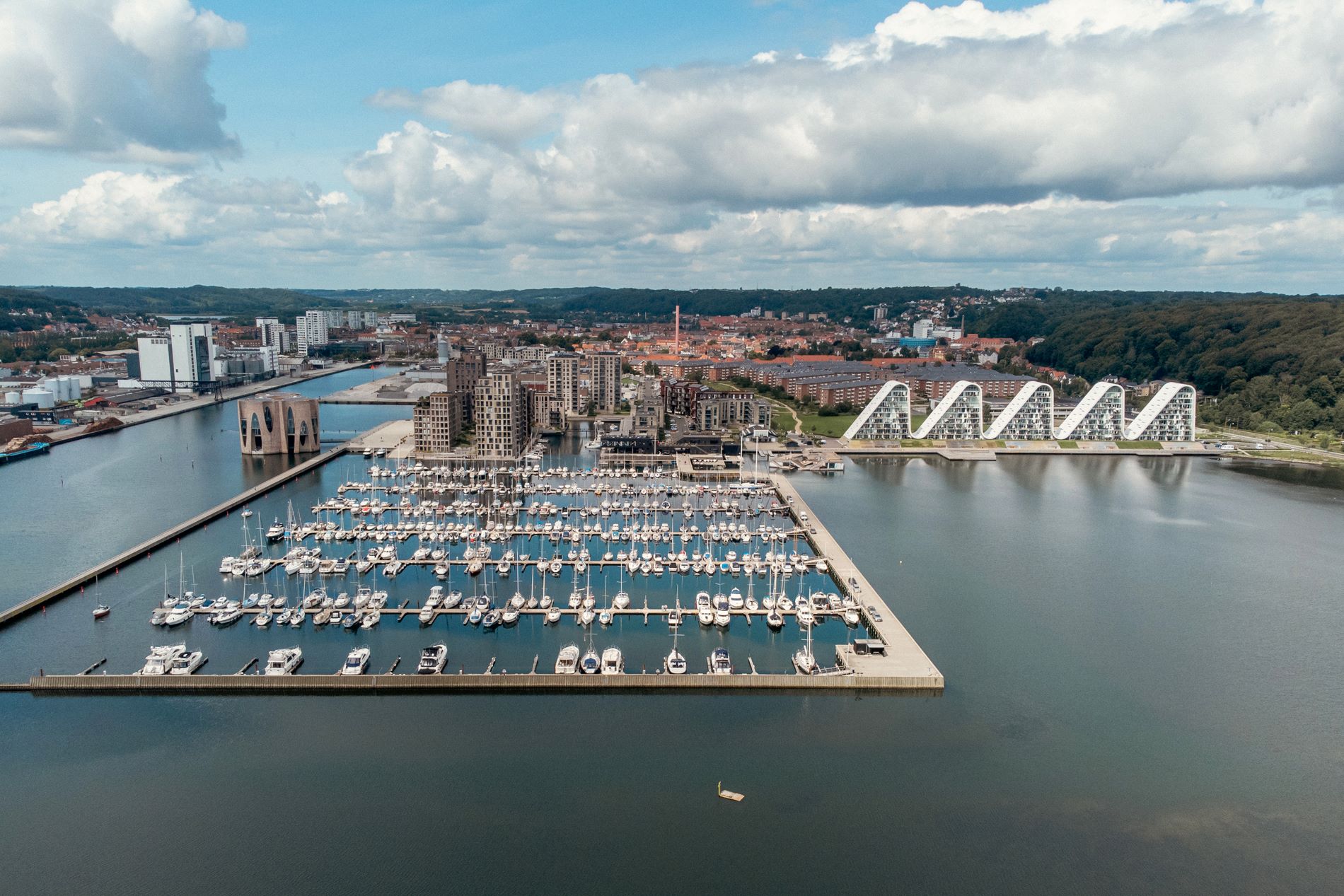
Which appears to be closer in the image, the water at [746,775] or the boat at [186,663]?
the water at [746,775]

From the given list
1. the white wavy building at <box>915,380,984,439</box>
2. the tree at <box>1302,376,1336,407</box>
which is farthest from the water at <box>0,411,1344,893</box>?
the tree at <box>1302,376,1336,407</box>

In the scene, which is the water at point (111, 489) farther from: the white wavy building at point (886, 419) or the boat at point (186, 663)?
the white wavy building at point (886, 419)

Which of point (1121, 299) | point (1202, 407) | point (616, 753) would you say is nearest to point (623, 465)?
point (616, 753)

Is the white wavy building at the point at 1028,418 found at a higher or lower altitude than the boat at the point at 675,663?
higher

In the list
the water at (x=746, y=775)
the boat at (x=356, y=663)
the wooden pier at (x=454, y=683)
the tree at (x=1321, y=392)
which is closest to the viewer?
the water at (x=746, y=775)

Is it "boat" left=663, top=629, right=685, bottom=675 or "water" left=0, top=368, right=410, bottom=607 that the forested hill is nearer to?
"boat" left=663, top=629, right=685, bottom=675

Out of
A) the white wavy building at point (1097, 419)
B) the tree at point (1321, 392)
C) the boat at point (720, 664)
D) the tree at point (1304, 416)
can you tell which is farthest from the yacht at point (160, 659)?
the tree at point (1321, 392)
